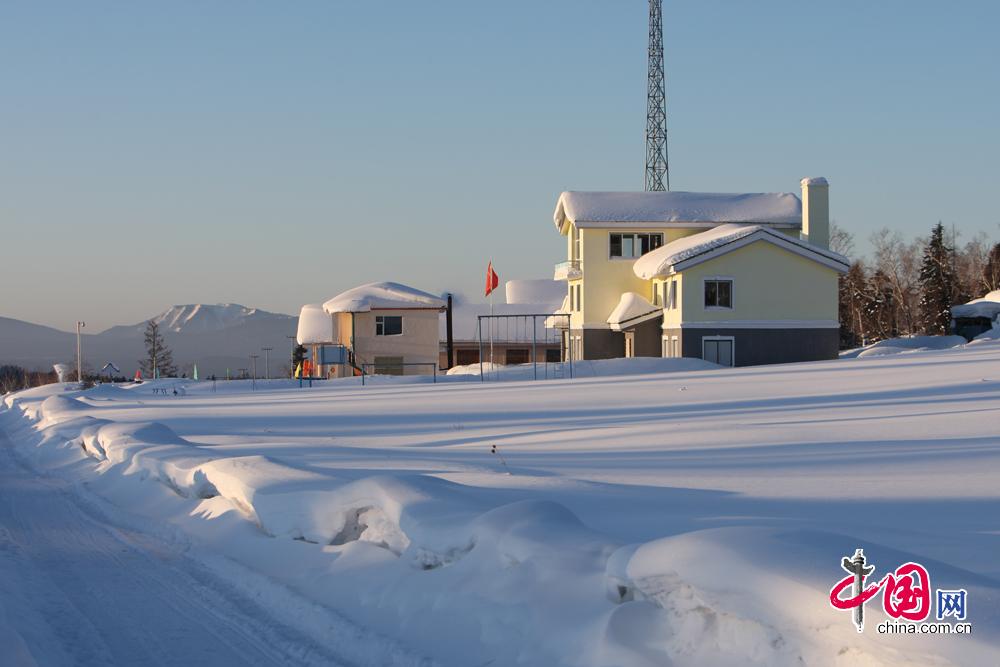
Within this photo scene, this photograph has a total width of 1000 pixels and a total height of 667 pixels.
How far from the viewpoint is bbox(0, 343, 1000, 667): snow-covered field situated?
5.88 meters

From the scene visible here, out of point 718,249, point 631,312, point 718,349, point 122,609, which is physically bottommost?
point 122,609

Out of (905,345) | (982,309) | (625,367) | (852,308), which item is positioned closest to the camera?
(625,367)

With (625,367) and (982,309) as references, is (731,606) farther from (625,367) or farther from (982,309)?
(982,309)

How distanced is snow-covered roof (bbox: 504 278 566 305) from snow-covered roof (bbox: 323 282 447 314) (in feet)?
68.0

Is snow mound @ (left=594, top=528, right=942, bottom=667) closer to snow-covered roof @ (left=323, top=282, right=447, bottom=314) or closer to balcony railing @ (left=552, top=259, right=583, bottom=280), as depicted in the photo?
balcony railing @ (left=552, top=259, right=583, bottom=280)

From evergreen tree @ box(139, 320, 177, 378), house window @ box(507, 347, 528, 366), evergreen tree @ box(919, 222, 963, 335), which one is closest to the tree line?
evergreen tree @ box(919, 222, 963, 335)

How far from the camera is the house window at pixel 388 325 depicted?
6406 cm

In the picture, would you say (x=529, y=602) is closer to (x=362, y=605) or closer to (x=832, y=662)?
(x=362, y=605)

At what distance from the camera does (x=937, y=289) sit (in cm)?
8444

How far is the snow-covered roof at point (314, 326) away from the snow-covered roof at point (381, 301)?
5913mm

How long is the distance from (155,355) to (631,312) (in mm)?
61448

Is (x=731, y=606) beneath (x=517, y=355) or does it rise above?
beneath

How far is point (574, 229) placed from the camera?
53.9 meters

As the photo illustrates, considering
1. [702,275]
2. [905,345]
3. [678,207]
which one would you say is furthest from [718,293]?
[905,345]
